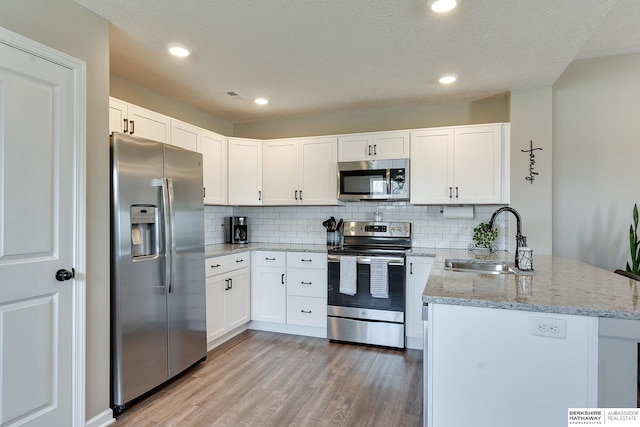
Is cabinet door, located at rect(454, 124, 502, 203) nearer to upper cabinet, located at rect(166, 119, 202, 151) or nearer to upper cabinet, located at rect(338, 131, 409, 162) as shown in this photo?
upper cabinet, located at rect(338, 131, 409, 162)

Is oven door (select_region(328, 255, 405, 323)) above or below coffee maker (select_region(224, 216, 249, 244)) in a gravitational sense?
below

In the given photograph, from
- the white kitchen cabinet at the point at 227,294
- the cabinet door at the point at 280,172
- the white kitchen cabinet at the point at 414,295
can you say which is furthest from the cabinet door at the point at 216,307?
the white kitchen cabinet at the point at 414,295

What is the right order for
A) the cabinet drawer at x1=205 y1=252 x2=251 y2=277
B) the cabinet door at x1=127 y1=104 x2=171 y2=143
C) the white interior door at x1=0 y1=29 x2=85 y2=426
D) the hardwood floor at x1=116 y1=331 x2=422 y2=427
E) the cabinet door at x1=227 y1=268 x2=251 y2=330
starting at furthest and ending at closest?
the cabinet door at x1=227 y1=268 x2=251 y2=330
the cabinet drawer at x1=205 y1=252 x2=251 y2=277
the cabinet door at x1=127 y1=104 x2=171 y2=143
the hardwood floor at x1=116 y1=331 x2=422 y2=427
the white interior door at x1=0 y1=29 x2=85 y2=426

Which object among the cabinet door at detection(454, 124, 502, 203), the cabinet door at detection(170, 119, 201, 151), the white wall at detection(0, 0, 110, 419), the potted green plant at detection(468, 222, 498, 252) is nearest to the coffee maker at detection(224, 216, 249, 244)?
the cabinet door at detection(170, 119, 201, 151)

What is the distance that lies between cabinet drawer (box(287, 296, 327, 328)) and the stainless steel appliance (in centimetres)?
8

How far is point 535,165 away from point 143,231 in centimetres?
339

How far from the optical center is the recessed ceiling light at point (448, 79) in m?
3.04

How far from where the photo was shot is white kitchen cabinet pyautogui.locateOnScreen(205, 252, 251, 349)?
3.23 meters

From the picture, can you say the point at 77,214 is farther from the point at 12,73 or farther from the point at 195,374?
the point at 195,374

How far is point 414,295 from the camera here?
3.36 metres

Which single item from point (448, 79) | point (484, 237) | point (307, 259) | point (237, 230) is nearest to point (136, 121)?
point (237, 230)

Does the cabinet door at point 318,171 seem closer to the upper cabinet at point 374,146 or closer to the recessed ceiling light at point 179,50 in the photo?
the upper cabinet at point 374,146

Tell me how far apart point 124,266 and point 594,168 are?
404 centimetres

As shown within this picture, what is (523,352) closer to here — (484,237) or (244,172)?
(484,237)
